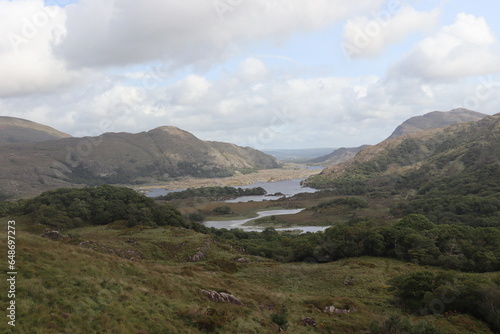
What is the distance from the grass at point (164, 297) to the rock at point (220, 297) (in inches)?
35.5

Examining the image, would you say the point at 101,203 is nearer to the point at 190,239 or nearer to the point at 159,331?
the point at 190,239

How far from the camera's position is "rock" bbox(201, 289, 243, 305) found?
113ft

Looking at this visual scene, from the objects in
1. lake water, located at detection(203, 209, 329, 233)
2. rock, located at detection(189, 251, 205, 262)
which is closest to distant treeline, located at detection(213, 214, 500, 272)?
rock, located at detection(189, 251, 205, 262)

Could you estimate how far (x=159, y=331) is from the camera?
2414 centimetres

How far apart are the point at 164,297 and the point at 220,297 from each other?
6862 millimetres

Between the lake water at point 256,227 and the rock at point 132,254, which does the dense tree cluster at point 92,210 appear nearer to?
the rock at point 132,254

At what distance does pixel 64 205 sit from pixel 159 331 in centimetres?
9101

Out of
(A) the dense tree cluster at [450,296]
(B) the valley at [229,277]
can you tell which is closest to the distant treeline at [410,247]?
(B) the valley at [229,277]

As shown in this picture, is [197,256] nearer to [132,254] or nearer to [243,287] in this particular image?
[132,254]

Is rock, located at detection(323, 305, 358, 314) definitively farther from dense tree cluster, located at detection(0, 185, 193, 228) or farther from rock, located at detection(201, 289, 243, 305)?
dense tree cluster, located at detection(0, 185, 193, 228)

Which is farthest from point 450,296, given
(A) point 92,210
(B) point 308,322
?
(A) point 92,210

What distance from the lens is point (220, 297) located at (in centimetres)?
3478

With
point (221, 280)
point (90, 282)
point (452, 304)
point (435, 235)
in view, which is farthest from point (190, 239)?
point (435, 235)

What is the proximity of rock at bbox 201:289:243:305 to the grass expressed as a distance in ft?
2.96
